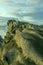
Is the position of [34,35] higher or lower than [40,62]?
higher

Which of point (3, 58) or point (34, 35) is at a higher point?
point (34, 35)

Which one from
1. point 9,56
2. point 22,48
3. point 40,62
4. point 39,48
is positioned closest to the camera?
point 40,62

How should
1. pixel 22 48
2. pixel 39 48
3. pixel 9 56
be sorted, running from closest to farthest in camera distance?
pixel 39 48 → pixel 22 48 → pixel 9 56

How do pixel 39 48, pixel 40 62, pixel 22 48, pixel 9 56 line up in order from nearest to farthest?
pixel 40 62, pixel 39 48, pixel 22 48, pixel 9 56

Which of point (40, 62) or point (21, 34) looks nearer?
point (40, 62)

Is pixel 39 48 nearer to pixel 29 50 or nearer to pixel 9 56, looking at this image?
Answer: pixel 29 50

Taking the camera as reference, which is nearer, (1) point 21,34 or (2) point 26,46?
(2) point 26,46

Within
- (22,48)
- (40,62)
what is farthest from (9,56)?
(40,62)

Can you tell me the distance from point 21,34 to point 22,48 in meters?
3.77

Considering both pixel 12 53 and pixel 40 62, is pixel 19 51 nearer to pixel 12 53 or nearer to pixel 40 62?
pixel 12 53

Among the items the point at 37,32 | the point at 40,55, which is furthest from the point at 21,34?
the point at 40,55

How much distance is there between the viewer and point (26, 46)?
37094 mm

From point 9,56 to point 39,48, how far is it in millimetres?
→ 7370

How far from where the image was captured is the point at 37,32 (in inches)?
1656
